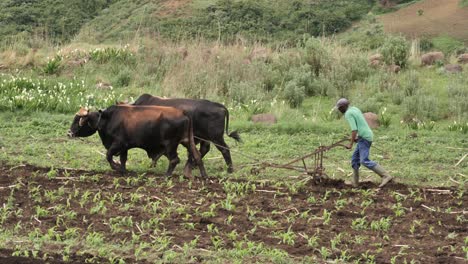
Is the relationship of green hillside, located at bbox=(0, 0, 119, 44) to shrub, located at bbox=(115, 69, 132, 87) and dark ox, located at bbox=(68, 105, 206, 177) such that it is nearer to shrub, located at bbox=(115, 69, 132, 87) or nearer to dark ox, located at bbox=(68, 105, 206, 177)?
shrub, located at bbox=(115, 69, 132, 87)

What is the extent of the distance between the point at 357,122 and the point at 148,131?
3229 mm

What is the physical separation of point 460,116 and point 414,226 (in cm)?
847

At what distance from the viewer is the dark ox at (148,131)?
12188mm

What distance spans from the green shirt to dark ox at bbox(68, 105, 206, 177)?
247 cm

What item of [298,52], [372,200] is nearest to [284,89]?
[298,52]

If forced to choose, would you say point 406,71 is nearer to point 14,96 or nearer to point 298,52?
point 298,52

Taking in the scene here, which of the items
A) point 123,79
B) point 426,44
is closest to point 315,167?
point 123,79

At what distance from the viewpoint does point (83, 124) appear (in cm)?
1309

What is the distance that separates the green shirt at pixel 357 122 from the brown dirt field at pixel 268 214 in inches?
31.7

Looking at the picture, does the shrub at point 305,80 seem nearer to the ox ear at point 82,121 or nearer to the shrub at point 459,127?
the shrub at point 459,127

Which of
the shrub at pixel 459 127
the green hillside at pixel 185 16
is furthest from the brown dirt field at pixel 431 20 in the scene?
the shrub at pixel 459 127

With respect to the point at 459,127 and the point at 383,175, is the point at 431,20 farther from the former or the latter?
the point at 383,175

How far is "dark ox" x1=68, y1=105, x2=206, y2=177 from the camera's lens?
40.0 feet

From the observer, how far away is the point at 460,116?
17.2m
